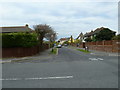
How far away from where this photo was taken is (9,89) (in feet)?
17.0

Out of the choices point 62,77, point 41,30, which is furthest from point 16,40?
point 41,30

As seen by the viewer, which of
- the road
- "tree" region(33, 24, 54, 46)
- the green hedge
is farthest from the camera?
"tree" region(33, 24, 54, 46)

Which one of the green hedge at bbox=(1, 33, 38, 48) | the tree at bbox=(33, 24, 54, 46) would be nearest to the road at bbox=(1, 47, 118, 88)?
the green hedge at bbox=(1, 33, 38, 48)

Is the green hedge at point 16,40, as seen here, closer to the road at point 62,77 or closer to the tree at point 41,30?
the road at point 62,77

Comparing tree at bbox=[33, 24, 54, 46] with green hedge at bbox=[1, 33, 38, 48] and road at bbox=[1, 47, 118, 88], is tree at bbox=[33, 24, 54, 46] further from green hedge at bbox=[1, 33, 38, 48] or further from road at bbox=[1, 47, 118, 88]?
road at bbox=[1, 47, 118, 88]

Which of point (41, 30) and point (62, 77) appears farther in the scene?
point (41, 30)

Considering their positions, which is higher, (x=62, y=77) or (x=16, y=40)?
(x=16, y=40)

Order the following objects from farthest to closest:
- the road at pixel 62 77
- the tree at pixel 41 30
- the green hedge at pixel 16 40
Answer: the tree at pixel 41 30, the green hedge at pixel 16 40, the road at pixel 62 77

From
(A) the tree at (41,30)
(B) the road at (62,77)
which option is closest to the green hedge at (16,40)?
(B) the road at (62,77)

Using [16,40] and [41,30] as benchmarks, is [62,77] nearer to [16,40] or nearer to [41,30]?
[16,40]

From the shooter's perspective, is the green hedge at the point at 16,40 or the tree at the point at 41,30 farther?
the tree at the point at 41,30

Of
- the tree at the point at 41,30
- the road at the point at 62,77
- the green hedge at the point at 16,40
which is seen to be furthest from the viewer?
the tree at the point at 41,30

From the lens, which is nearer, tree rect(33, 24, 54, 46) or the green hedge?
the green hedge

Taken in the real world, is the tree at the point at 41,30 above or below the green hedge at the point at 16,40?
above
